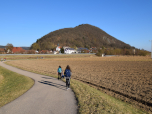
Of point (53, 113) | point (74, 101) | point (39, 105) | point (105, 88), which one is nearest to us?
point (53, 113)

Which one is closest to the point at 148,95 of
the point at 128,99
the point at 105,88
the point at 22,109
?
the point at 128,99

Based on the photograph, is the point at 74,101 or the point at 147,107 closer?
the point at 74,101

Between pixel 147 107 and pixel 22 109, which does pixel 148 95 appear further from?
pixel 22 109

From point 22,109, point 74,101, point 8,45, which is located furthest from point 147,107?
point 8,45

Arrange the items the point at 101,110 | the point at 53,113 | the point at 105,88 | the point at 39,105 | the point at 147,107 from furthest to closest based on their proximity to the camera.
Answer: the point at 105,88 → the point at 147,107 → the point at 39,105 → the point at 101,110 → the point at 53,113

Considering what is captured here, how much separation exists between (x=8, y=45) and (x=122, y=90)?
11070 cm

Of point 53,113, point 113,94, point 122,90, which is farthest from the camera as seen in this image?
point 122,90

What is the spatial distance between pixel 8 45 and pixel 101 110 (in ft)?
372

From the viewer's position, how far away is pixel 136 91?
10.3 meters

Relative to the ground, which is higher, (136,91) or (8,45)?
(8,45)

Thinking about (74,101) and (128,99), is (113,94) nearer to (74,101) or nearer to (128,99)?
(128,99)

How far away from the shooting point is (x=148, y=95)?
947 centimetres

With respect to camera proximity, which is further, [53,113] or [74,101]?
[74,101]

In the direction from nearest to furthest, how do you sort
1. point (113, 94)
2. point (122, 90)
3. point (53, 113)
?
point (53, 113) → point (113, 94) → point (122, 90)
